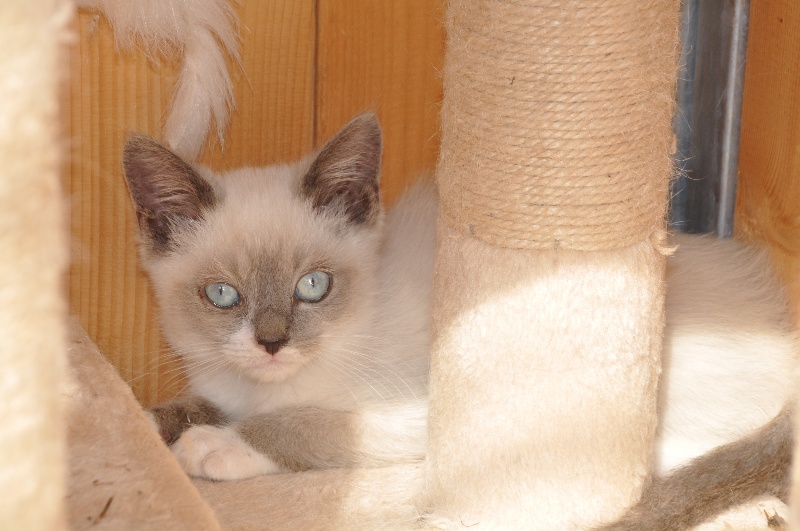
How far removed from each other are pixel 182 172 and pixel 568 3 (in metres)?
0.86

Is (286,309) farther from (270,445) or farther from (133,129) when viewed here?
(133,129)

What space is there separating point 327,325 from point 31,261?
3.35ft

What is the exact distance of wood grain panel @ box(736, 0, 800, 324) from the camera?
184 centimetres

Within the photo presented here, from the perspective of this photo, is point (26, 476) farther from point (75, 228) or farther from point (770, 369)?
point (770, 369)

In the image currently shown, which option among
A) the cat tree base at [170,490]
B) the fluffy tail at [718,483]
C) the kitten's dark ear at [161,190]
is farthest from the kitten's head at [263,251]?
the fluffy tail at [718,483]

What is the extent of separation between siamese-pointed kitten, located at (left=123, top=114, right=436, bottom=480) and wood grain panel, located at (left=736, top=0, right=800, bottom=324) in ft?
2.57

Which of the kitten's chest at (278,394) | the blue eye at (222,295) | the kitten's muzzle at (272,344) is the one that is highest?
the blue eye at (222,295)

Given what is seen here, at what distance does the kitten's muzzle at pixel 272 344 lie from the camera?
1.68m

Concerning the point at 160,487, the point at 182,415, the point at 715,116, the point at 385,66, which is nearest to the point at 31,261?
→ the point at 160,487

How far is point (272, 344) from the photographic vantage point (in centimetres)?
168

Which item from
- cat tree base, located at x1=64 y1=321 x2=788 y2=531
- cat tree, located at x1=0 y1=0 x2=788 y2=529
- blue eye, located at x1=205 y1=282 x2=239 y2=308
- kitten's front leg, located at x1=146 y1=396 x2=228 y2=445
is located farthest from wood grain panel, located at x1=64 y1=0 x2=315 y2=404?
cat tree, located at x1=0 y1=0 x2=788 y2=529

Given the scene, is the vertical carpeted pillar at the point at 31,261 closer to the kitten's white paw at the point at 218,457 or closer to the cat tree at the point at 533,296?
the cat tree at the point at 533,296

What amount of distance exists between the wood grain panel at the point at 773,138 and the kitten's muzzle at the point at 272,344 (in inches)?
42.7

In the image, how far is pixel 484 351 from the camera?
1443 mm
